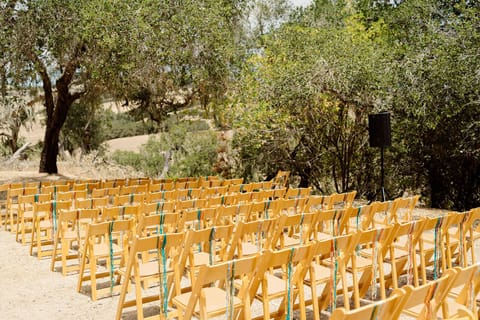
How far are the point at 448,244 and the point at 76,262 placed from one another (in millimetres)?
4453

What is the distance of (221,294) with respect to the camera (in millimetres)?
3846

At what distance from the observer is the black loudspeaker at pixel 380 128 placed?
9320 millimetres

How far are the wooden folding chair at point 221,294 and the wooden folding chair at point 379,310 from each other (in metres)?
1.14

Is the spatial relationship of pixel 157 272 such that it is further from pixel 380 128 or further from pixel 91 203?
pixel 380 128

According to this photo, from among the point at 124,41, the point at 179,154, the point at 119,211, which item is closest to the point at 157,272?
the point at 119,211

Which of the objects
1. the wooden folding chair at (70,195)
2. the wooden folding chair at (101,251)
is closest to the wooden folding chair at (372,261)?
the wooden folding chair at (101,251)

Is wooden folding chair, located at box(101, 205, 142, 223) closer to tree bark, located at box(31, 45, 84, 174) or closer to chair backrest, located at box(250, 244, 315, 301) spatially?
chair backrest, located at box(250, 244, 315, 301)

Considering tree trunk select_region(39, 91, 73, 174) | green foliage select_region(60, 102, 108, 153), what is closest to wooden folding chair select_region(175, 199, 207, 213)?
tree trunk select_region(39, 91, 73, 174)

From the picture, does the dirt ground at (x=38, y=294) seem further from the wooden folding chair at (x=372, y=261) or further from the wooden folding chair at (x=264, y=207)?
the wooden folding chair at (x=264, y=207)

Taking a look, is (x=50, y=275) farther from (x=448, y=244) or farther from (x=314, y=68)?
(x=314, y=68)

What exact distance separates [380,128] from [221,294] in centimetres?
636

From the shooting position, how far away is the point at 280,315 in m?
4.16

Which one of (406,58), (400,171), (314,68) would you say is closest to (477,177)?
(400,171)

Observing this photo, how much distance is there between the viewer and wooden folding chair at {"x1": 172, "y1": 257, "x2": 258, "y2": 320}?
321cm
